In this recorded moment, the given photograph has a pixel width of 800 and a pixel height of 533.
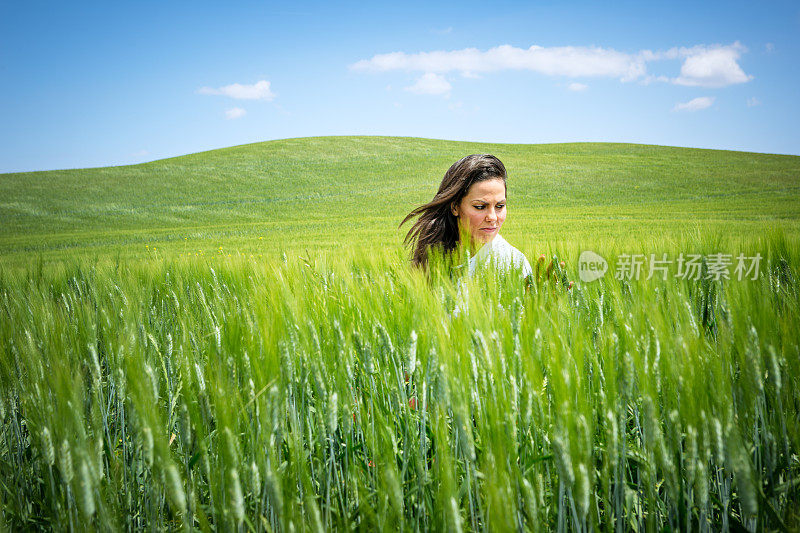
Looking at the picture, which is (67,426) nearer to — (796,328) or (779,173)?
(796,328)

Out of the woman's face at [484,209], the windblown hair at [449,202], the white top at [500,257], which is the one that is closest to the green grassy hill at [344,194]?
the windblown hair at [449,202]

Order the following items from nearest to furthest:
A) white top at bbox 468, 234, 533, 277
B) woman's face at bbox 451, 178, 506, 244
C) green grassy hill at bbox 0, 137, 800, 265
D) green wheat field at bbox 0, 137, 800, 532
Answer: green wheat field at bbox 0, 137, 800, 532 → white top at bbox 468, 234, 533, 277 → woman's face at bbox 451, 178, 506, 244 → green grassy hill at bbox 0, 137, 800, 265

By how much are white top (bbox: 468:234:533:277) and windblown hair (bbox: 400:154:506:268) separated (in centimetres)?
23

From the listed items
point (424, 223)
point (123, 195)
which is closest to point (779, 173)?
point (424, 223)

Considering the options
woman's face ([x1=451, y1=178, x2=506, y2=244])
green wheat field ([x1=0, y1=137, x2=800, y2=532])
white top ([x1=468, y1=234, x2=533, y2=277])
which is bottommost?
green wheat field ([x1=0, y1=137, x2=800, y2=532])

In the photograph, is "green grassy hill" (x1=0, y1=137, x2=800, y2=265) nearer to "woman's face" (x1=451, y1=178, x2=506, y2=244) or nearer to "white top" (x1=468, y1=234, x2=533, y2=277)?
"woman's face" (x1=451, y1=178, x2=506, y2=244)

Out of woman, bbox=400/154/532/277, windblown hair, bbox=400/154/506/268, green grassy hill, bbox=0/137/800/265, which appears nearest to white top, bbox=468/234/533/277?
woman, bbox=400/154/532/277

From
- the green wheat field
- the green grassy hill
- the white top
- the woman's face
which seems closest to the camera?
the green wheat field

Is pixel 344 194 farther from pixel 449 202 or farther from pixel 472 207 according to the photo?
pixel 472 207

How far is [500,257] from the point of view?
201cm

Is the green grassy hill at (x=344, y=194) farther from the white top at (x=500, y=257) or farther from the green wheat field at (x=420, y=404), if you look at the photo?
the green wheat field at (x=420, y=404)

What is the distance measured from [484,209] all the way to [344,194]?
18.5 metres

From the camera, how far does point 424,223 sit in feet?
8.84

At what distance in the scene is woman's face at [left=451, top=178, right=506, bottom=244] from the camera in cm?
222
